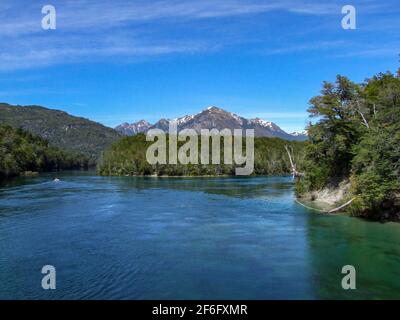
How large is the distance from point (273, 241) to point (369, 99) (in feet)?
94.6

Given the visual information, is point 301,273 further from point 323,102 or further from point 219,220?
point 323,102

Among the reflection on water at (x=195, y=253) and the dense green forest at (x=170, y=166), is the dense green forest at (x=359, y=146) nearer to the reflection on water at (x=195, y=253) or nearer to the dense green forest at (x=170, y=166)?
the reflection on water at (x=195, y=253)

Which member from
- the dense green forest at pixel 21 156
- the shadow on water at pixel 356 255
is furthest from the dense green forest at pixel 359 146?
the dense green forest at pixel 21 156

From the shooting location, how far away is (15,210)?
48750mm

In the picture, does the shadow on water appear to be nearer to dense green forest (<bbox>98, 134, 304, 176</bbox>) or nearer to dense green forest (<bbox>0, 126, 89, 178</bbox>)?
dense green forest (<bbox>98, 134, 304, 176</bbox>)

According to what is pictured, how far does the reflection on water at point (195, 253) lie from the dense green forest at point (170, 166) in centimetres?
9474

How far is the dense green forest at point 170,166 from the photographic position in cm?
14462

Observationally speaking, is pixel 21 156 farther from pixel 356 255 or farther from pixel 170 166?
pixel 356 255

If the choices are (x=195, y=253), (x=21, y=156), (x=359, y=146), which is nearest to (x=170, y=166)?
(x=21, y=156)

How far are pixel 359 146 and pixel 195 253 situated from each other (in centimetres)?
2350

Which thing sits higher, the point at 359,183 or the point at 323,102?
the point at 323,102

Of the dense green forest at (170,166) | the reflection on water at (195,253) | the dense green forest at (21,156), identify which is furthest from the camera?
the dense green forest at (170,166)

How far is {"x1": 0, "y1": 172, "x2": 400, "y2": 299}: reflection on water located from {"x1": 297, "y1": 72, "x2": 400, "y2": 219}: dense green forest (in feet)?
9.83
